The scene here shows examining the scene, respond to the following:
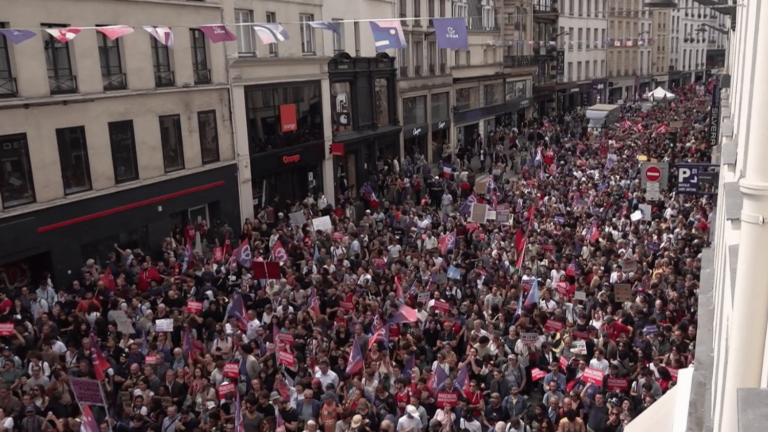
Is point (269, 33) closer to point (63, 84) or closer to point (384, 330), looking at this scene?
point (63, 84)

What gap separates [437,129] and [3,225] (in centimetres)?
2720

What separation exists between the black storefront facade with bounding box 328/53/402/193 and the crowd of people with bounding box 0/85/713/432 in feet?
35.5

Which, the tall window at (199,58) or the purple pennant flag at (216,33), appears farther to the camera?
the tall window at (199,58)

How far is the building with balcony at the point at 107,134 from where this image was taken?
1927 cm

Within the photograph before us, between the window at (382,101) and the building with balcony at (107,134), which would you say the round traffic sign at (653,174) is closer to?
the building with balcony at (107,134)

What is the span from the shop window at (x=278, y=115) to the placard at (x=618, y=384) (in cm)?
1864

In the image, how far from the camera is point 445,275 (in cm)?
1716

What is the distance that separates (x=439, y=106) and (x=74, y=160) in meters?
25.2

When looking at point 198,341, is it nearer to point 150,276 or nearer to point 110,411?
point 110,411

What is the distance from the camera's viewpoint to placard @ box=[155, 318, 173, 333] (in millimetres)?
13438

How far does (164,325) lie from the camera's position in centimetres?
1347

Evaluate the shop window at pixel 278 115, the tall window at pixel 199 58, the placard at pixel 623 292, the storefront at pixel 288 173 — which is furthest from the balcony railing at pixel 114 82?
the placard at pixel 623 292

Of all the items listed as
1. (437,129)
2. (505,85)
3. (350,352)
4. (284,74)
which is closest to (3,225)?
(350,352)

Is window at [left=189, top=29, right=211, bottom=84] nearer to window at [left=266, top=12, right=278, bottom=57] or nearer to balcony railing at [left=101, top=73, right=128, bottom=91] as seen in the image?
balcony railing at [left=101, top=73, right=128, bottom=91]
